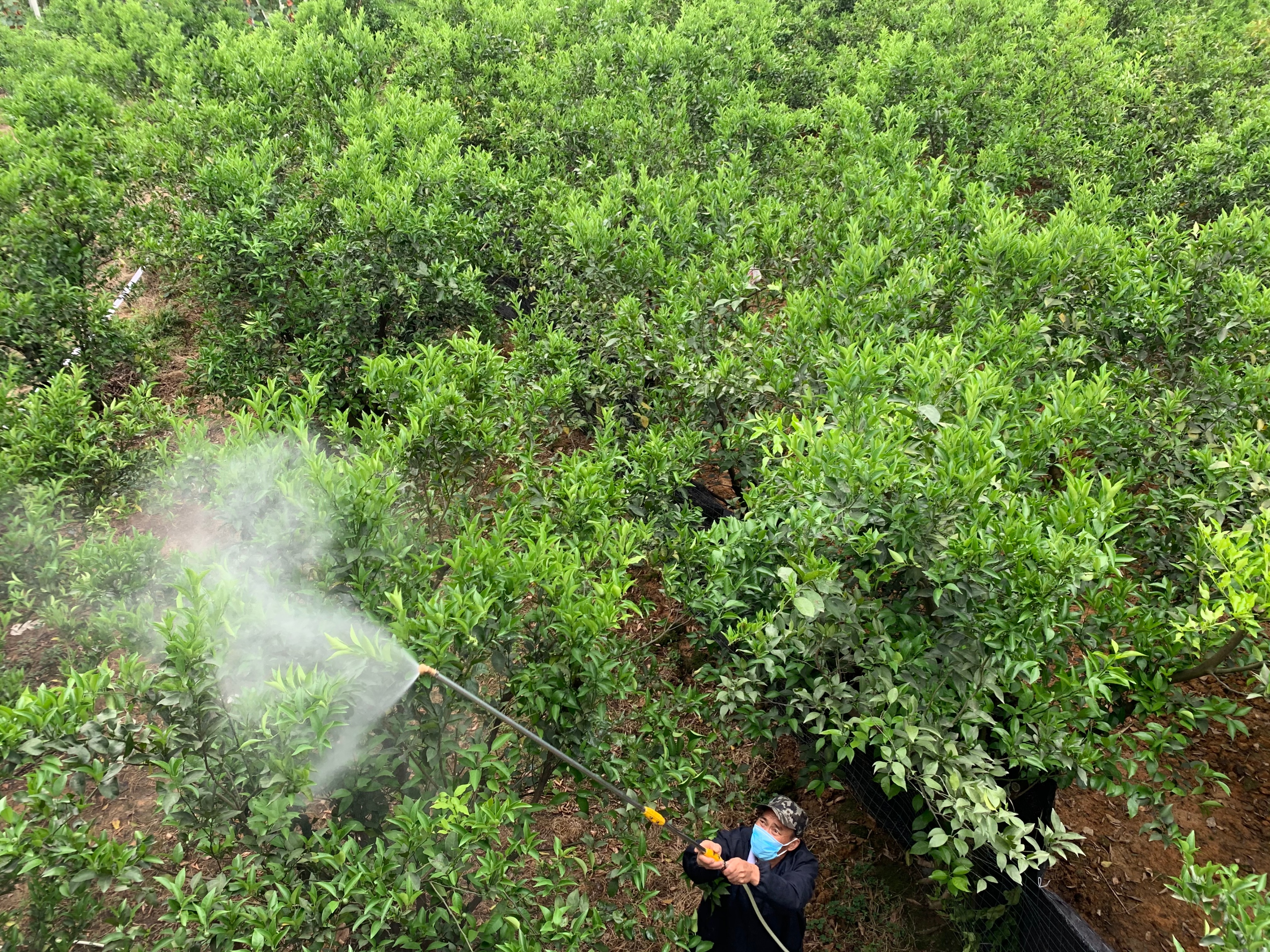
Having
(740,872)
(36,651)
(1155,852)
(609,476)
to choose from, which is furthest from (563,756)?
(1155,852)

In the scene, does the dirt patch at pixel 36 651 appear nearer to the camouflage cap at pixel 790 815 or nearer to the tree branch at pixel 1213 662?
the camouflage cap at pixel 790 815

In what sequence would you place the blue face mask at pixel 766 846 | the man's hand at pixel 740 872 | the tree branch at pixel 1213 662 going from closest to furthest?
1. the tree branch at pixel 1213 662
2. the man's hand at pixel 740 872
3. the blue face mask at pixel 766 846

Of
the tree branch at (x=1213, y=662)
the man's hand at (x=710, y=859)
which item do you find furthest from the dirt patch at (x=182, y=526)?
the tree branch at (x=1213, y=662)

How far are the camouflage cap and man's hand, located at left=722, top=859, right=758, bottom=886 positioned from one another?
234mm

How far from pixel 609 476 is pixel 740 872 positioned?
6.19 feet

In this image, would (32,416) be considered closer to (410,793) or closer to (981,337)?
(410,793)

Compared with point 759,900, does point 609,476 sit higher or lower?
higher

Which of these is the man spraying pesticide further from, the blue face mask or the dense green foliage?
the dense green foliage

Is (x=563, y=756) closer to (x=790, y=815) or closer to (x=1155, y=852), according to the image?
(x=790, y=815)

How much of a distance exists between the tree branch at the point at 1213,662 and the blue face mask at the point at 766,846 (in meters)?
1.75

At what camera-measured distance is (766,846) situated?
3.27 meters

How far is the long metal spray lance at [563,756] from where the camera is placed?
2584mm

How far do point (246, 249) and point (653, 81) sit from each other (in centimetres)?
585

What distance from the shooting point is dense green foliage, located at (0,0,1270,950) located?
2.65 m
